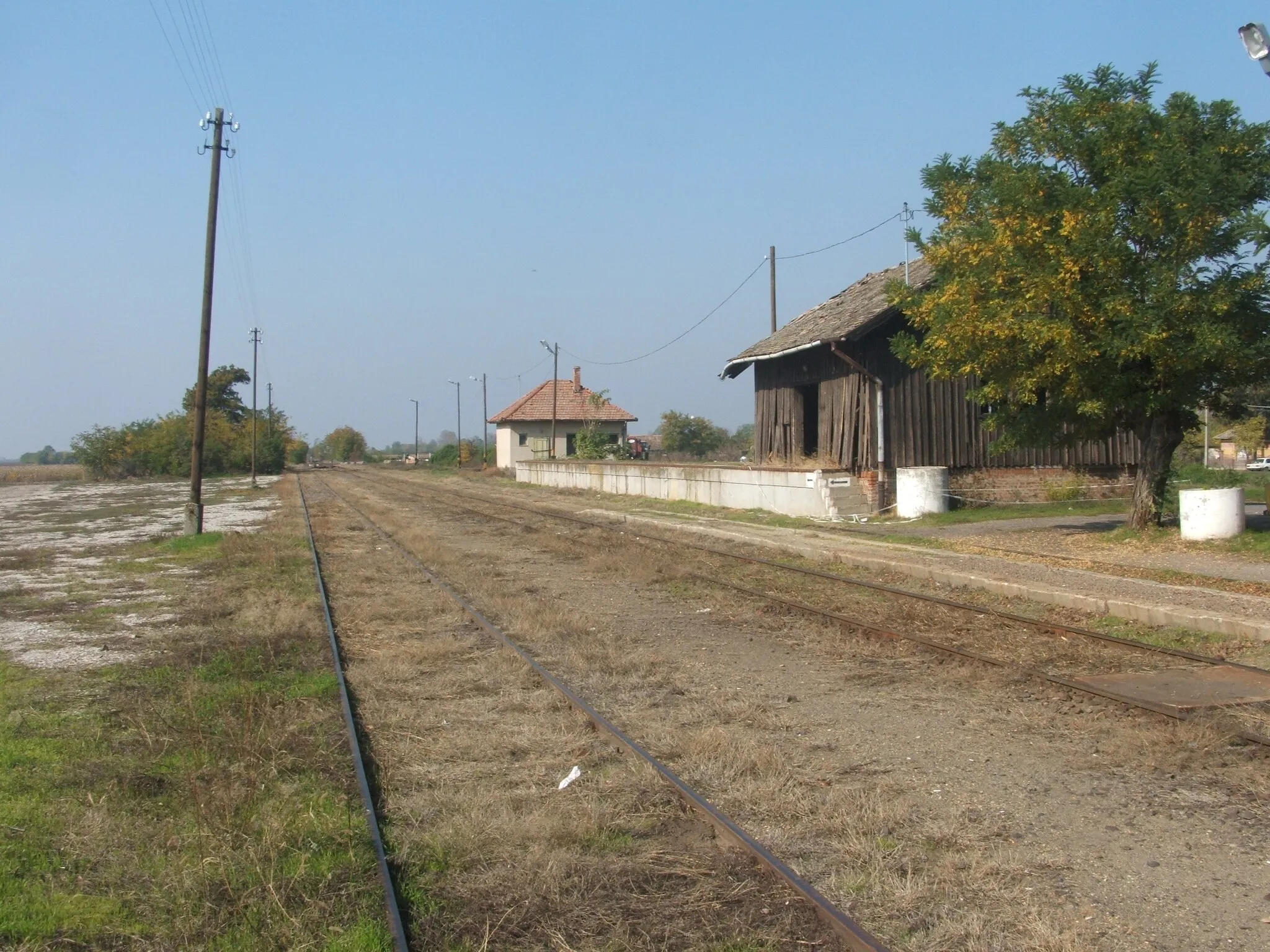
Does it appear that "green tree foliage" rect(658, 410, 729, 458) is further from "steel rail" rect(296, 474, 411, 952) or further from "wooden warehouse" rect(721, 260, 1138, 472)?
"steel rail" rect(296, 474, 411, 952)

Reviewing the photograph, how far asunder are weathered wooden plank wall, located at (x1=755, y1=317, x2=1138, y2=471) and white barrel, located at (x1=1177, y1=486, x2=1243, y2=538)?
783 cm

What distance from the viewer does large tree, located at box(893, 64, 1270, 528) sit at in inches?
569

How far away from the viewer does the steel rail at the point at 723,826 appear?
3.89 metres

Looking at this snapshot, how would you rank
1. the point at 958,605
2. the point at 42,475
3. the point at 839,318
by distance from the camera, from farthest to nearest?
1. the point at 42,475
2. the point at 839,318
3. the point at 958,605

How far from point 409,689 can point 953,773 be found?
4.24 metres

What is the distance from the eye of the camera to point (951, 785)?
18.7 feet

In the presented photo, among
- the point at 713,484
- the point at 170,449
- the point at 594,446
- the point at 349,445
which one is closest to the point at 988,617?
the point at 713,484

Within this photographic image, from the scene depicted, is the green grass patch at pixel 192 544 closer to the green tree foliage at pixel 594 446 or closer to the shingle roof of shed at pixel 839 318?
the shingle roof of shed at pixel 839 318

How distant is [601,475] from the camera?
41.8 metres

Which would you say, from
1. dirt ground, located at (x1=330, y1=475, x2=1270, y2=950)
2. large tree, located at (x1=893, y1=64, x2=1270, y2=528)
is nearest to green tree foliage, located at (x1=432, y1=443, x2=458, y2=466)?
large tree, located at (x1=893, y1=64, x2=1270, y2=528)

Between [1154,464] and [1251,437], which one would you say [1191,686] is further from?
[1251,437]

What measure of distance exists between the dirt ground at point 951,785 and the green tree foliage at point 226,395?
97.5 m

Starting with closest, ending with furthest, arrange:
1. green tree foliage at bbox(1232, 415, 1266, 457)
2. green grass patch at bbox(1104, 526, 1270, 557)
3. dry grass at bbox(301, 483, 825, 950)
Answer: dry grass at bbox(301, 483, 825, 950), green grass patch at bbox(1104, 526, 1270, 557), green tree foliage at bbox(1232, 415, 1266, 457)

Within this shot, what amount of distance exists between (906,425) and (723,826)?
1973 centimetres
